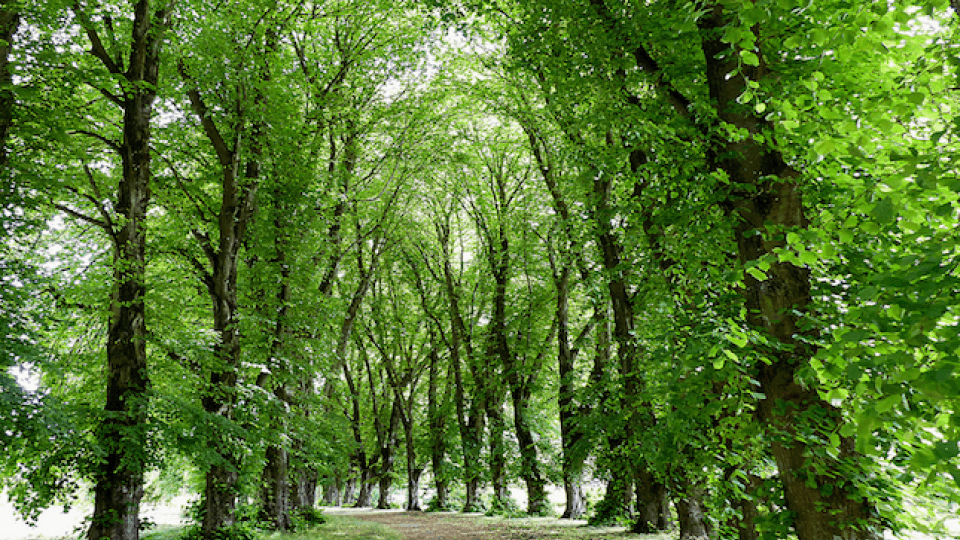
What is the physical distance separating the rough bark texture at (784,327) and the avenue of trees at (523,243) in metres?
0.03

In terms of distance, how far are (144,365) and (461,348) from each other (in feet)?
52.4

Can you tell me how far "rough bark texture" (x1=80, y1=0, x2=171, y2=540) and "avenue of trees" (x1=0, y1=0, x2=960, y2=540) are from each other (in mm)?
50

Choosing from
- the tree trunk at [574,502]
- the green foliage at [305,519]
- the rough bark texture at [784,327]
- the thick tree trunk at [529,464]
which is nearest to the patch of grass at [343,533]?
the green foliage at [305,519]

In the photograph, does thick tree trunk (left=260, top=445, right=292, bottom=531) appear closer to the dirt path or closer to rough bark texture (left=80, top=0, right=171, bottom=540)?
the dirt path

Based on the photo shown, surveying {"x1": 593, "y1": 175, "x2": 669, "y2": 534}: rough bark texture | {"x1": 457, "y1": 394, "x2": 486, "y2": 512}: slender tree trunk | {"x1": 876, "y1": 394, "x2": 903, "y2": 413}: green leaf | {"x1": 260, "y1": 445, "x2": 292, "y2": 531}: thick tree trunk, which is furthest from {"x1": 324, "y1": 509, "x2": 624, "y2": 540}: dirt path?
{"x1": 876, "y1": 394, "x2": 903, "y2": 413}: green leaf

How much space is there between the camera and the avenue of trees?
3166 millimetres

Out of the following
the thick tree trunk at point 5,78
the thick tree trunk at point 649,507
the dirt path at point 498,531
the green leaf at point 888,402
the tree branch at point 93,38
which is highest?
the tree branch at point 93,38

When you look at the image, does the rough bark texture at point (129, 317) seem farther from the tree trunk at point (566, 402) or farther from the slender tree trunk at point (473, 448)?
the slender tree trunk at point (473, 448)

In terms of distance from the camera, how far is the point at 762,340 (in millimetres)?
3492

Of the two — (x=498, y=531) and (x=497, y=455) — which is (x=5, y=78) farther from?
(x=497, y=455)

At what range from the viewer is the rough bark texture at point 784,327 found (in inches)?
149

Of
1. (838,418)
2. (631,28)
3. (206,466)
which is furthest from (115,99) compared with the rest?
(838,418)

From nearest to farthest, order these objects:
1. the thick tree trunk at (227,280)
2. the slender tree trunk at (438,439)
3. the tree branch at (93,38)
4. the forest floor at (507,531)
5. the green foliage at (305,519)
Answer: the tree branch at (93,38) < the thick tree trunk at (227,280) < the forest floor at (507,531) < the green foliage at (305,519) < the slender tree trunk at (438,439)

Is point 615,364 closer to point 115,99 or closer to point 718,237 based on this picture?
point 718,237
